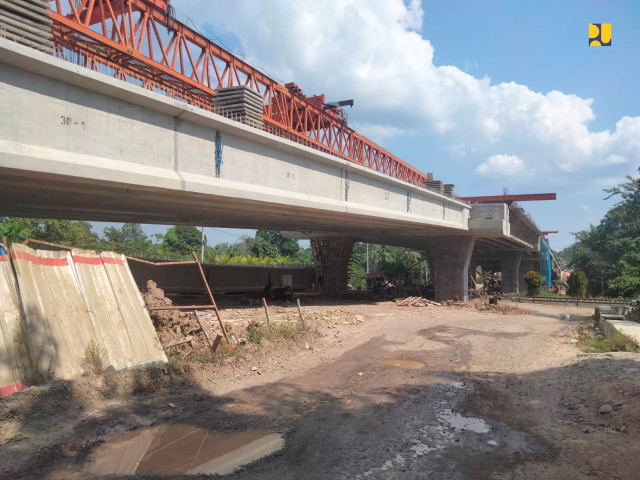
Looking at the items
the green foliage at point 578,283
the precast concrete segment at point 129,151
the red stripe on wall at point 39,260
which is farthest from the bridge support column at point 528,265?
the red stripe on wall at point 39,260

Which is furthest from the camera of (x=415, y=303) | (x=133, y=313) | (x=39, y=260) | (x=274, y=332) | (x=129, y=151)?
(x=415, y=303)

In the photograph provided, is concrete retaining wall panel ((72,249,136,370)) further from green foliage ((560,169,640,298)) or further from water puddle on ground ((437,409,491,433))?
green foliage ((560,169,640,298))

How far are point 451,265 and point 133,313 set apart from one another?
2423 centimetres

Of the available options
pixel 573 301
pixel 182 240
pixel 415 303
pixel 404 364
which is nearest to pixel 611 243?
pixel 573 301

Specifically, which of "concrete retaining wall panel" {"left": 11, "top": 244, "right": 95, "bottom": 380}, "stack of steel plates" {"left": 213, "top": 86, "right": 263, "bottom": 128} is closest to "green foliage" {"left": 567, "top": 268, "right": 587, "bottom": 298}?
"stack of steel plates" {"left": 213, "top": 86, "right": 263, "bottom": 128}

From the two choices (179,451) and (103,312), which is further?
(103,312)

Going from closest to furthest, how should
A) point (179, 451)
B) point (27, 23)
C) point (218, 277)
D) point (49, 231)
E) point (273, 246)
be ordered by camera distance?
point (179, 451), point (27, 23), point (218, 277), point (49, 231), point (273, 246)

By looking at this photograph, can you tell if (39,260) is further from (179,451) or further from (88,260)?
(179,451)

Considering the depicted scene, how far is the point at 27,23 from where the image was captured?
7.54m

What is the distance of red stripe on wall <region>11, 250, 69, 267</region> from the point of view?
21.0ft

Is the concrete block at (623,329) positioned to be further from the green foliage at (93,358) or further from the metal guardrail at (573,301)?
the metal guardrail at (573,301)

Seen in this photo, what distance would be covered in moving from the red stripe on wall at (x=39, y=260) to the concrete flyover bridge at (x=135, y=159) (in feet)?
5.38

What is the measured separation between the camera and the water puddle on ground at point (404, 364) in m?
9.32

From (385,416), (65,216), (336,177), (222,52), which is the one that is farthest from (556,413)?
(65,216)
